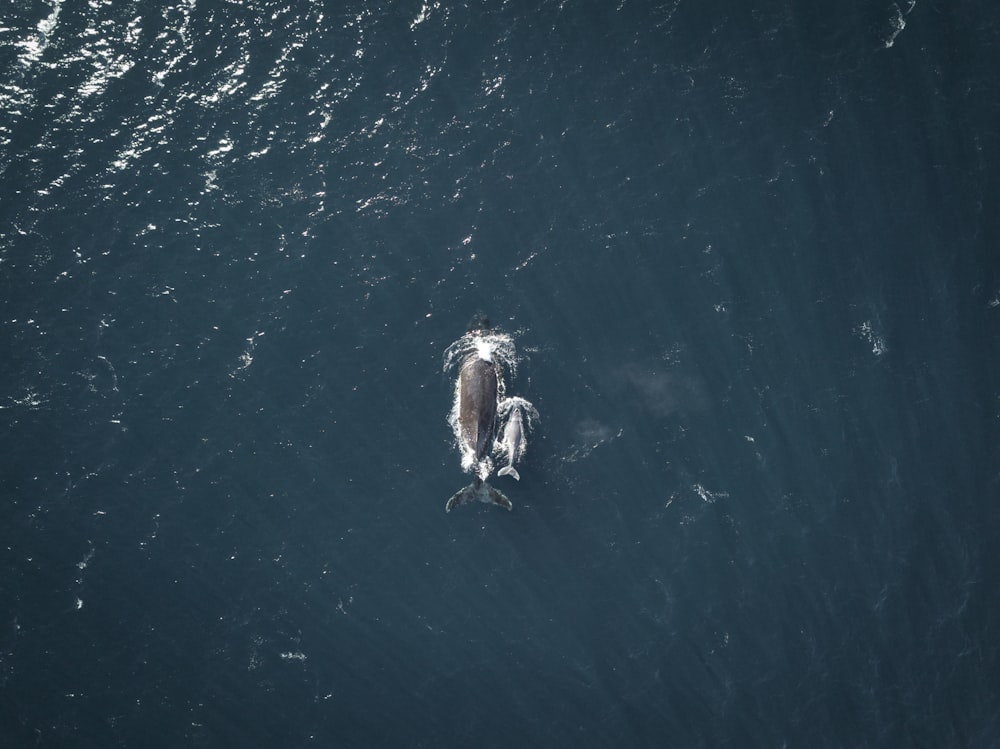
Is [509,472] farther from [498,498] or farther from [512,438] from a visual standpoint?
[512,438]

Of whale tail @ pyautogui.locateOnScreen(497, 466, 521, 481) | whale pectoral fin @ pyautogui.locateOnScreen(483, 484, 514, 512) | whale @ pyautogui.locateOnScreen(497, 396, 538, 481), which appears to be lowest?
whale pectoral fin @ pyautogui.locateOnScreen(483, 484, 514, 512)

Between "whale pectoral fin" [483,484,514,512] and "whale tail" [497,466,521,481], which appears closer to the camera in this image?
"whale pectoral fin" [483,484,514,512]

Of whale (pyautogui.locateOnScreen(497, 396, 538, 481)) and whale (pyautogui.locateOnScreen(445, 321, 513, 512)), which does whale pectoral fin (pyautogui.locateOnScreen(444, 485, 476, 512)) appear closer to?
whale (pyautogui.locateOnScreen(445, 321, 513, 512))

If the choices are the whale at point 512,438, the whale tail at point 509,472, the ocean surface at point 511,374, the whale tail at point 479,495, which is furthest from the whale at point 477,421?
the ocean surface at point 511,374

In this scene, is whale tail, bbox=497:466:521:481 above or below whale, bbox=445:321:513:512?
below

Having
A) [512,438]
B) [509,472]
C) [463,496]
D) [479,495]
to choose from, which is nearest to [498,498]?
[479,495]

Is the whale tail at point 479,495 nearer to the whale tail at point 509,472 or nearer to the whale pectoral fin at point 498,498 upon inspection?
the whale pectoral fin at point 498,498

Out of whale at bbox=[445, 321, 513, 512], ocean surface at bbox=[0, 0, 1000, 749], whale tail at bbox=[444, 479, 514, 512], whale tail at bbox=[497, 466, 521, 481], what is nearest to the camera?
ocean surface at bbox=[0, 0, 1000, 749]

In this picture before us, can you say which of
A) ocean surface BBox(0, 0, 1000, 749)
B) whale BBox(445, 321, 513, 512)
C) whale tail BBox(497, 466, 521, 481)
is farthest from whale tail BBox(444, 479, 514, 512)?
ocean surface BBox(0, 0, 1000, 749)
